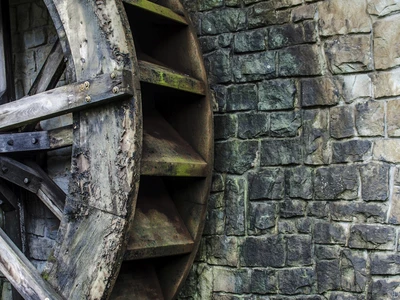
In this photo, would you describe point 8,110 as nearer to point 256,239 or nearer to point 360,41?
point 256,239

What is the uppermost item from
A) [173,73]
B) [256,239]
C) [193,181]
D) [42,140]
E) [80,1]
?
[80,1]

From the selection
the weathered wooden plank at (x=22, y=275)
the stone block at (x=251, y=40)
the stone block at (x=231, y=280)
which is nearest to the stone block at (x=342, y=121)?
the stone block at (x=251, y=40)

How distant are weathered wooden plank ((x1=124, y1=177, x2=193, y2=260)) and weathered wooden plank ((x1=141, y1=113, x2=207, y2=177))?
10.6 inches

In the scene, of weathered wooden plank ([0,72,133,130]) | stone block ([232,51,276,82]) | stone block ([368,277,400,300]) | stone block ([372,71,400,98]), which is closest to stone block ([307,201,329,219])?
stone block ([368,277,400,300])

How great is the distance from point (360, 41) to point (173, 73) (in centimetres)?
108

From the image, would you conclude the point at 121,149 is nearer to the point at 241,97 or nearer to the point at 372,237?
the point at 241,97

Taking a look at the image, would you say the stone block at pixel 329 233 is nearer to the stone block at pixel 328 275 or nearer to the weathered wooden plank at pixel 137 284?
the stone block at pixel 328 275

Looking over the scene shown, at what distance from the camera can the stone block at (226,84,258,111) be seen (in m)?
3.76

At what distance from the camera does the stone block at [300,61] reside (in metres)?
3.59

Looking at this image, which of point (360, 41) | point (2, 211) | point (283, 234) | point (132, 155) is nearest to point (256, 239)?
point (283, 234)

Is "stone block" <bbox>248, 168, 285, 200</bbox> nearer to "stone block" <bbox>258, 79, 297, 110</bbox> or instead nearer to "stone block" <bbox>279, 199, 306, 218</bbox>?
"stone block" <bbox>279, 199, 306, 218</bbox>

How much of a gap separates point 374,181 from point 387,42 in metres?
0.78

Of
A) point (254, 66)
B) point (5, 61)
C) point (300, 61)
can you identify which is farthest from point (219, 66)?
point (5, 61)

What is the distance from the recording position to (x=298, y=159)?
360 centimetres
